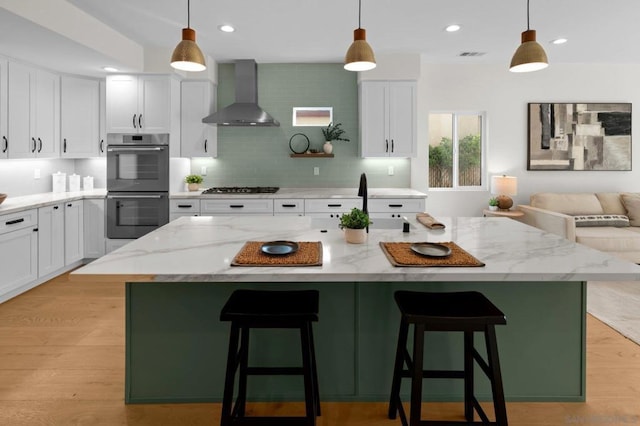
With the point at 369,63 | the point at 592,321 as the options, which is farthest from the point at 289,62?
the point at 592,321

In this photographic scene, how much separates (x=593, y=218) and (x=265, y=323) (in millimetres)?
5125

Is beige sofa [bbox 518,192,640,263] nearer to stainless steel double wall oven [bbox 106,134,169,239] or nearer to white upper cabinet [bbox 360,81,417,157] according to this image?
white upper cabinet [bbox 360,81,417,157]

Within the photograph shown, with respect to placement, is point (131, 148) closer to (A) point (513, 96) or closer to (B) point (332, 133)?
(B) point (332, 133)

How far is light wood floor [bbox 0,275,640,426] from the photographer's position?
7.22ft

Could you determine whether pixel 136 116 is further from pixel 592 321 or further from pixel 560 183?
pixel 560 183

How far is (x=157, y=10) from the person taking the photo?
3855mm

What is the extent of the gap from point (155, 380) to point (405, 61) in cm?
446

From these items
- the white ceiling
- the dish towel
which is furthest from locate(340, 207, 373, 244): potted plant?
the white ceiling

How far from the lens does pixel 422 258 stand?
6.44 ft

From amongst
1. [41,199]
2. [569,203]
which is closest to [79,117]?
[41,199]

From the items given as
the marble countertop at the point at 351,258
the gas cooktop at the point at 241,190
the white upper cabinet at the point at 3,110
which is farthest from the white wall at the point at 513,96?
the white upper cabinet at the point at 3,110

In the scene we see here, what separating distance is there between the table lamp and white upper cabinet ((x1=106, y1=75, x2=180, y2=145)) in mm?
4106

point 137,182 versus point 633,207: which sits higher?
point 137,182

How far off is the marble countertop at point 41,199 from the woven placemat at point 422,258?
358 centimetres
